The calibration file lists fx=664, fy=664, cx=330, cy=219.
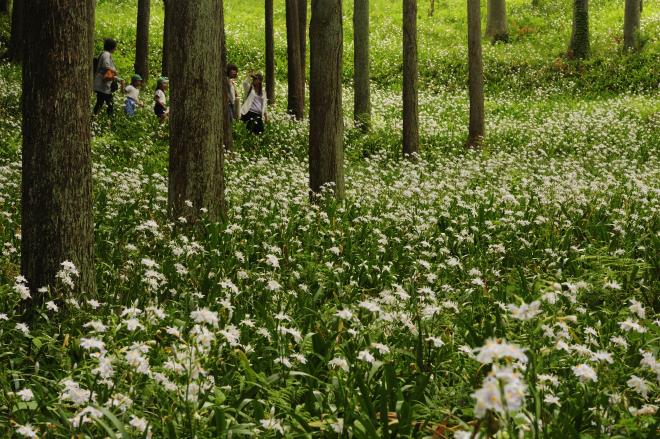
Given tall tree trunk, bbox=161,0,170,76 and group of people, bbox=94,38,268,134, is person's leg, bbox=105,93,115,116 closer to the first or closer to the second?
group of people, bbox=94,38,268,134

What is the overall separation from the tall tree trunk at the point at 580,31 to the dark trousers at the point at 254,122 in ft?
48.0

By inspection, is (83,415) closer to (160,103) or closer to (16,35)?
(160,103)

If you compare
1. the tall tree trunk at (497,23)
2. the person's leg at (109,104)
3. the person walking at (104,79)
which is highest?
the tall tree trunk at (497,23)

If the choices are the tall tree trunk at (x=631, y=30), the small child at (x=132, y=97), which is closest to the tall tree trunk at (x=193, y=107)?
the small child at (x=132, y=97)

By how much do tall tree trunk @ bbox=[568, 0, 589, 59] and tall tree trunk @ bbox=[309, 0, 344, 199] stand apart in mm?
18297

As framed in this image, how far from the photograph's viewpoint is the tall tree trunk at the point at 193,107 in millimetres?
7195

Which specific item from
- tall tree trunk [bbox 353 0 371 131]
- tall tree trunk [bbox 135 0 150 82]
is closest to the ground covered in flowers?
tall tree trunk [bbox 353 0 371 131]

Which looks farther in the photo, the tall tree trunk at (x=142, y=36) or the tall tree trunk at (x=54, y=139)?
the tall tree trunk at (x=142, y=36)

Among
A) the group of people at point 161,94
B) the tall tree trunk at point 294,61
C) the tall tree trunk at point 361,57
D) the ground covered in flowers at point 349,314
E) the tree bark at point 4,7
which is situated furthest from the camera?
the tree bark at point 4,7

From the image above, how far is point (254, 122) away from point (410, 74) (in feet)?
12.7

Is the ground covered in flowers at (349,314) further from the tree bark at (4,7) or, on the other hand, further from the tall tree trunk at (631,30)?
the tree bark at (4,7)

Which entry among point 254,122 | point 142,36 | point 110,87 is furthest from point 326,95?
point 142,36

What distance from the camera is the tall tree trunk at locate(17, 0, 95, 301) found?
15.1 ft

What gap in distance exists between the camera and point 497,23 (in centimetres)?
2981
